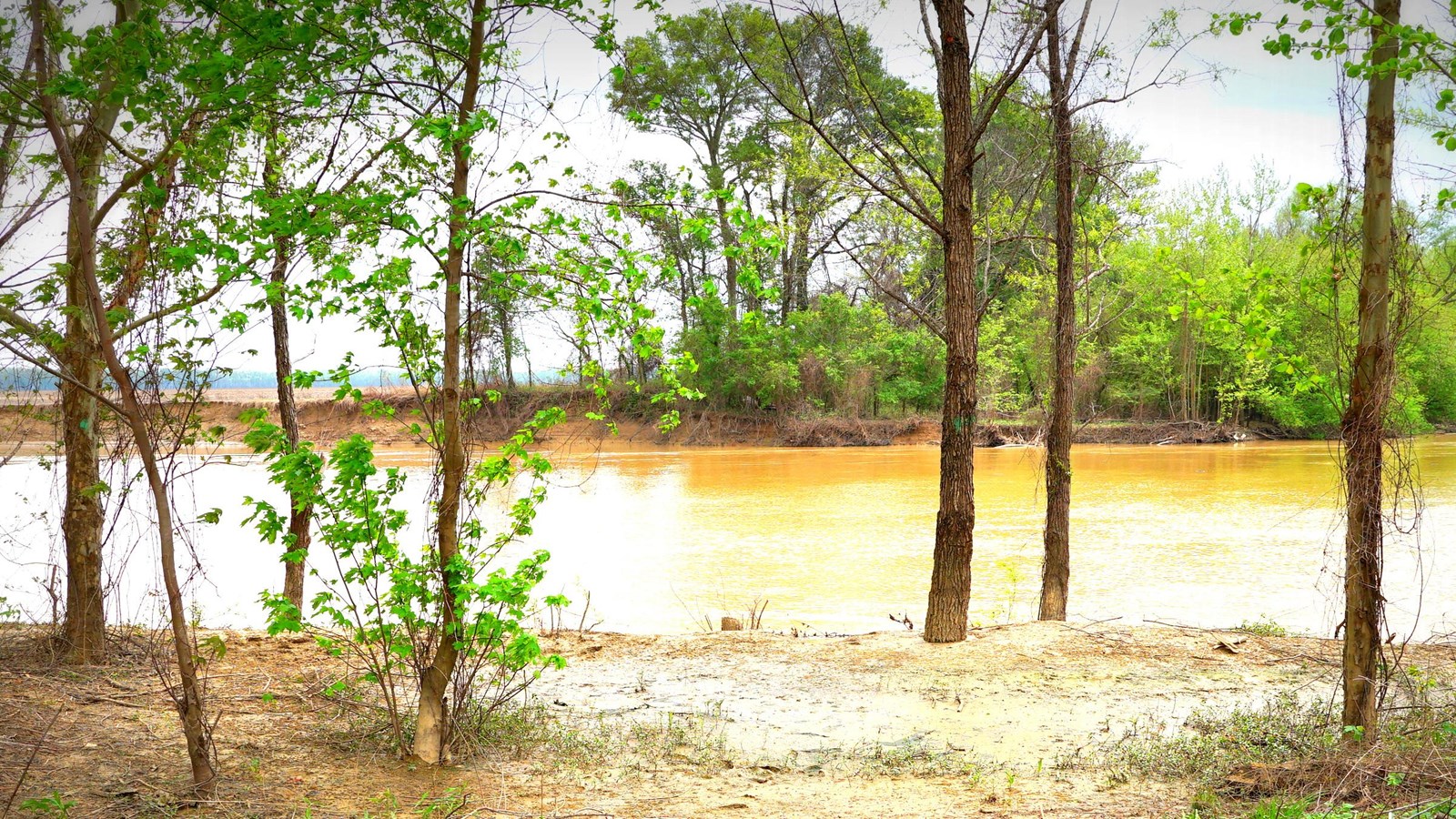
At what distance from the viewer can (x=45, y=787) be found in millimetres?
4266

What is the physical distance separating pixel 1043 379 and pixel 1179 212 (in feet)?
27.4

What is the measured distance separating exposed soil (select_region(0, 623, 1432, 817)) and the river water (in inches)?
28.8

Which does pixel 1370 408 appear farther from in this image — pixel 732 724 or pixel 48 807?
pixel 48 807

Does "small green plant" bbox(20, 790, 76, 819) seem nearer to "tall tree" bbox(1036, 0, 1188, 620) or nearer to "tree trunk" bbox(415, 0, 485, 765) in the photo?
"tree trunk" bbox(415, 0, 485, 765)

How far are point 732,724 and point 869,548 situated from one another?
889cm

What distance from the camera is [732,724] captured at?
597 cm

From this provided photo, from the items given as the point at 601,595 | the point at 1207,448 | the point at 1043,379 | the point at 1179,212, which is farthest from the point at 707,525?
the point at 1179,212

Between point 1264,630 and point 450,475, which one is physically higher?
point 450,475

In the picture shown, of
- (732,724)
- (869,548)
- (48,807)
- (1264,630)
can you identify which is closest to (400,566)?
(48,807)

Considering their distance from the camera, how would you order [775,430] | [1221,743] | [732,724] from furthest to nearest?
1. [775,430]
2. [732,724]
3. [1221,743]

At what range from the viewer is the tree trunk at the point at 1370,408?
Answer: 15.8 feet

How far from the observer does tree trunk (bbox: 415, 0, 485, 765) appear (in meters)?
4.91

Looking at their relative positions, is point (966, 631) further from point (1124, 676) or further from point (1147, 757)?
point (1147, 757)

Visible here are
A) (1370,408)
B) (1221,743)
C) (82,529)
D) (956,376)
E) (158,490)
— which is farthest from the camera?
(956,376)
